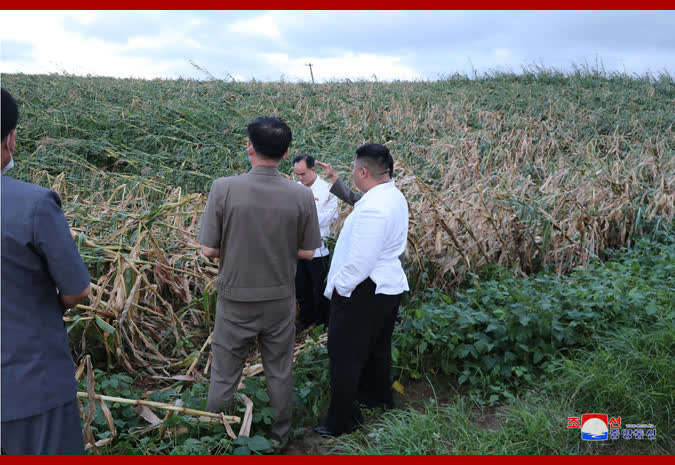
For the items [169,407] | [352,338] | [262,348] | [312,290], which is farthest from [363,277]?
[312,290]

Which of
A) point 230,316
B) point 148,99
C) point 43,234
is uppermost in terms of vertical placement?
point 148,99

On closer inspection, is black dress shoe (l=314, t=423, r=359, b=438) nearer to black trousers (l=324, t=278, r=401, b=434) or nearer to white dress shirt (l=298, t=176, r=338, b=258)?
black trousers (l=324, t=278, r=401, b=434)

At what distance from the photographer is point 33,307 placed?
1845 millimetres

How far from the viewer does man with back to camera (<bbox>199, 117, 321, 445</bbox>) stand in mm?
2867

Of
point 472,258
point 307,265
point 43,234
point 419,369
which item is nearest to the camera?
point 43,234

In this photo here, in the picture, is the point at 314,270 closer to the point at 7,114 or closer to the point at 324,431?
the point at 324,431

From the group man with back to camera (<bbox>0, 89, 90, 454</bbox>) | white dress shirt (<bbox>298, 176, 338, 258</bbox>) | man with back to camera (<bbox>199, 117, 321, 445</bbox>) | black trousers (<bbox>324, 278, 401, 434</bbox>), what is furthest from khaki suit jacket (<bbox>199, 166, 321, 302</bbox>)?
white dress shirt (<bbox>298, 176, 338, 258</bbox>)

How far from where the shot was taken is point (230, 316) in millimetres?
3002

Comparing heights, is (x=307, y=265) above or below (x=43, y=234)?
below

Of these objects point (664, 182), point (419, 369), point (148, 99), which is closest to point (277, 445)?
point (419, 369)

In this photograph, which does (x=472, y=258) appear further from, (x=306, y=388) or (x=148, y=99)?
(x=148, y=99)

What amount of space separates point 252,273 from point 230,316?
293 millimetres

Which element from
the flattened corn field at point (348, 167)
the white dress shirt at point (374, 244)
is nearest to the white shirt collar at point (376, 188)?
the white dress shirt at point (374, 244)

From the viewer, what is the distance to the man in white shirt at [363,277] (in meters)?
2.96
